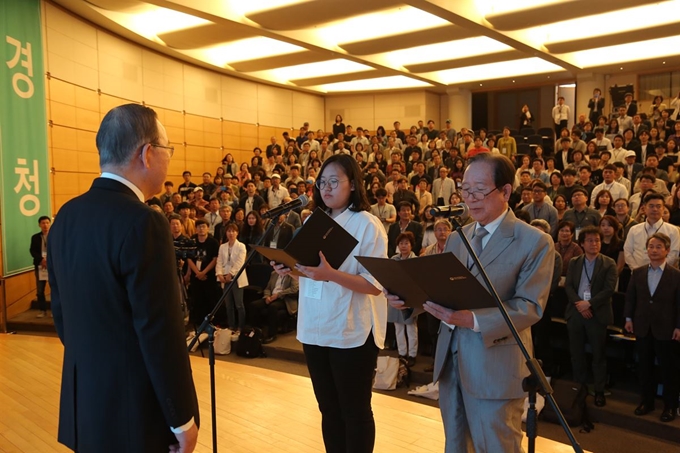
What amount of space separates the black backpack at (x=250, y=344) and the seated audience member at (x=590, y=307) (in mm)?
3038

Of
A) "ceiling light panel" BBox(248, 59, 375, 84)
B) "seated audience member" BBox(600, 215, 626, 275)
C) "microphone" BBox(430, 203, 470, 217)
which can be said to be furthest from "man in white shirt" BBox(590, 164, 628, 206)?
"ceiling light panel" BBox(248, 59, 375, 84)

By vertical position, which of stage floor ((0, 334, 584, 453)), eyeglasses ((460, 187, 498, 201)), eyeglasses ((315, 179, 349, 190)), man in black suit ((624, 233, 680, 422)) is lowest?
stage floor ((0, 334, 584, 453))

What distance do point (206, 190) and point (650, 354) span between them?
7762mm

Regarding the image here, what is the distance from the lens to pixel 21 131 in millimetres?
7000

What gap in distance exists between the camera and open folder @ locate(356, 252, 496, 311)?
144 cm

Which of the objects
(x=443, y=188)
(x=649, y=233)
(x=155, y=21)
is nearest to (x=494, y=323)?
(x=649, y=233)

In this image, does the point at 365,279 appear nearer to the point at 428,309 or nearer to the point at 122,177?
the point at 428,309

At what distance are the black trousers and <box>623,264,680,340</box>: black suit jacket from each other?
2.90 m

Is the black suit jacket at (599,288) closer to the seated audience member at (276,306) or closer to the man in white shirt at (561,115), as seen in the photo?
the seated audience member at (276,306)

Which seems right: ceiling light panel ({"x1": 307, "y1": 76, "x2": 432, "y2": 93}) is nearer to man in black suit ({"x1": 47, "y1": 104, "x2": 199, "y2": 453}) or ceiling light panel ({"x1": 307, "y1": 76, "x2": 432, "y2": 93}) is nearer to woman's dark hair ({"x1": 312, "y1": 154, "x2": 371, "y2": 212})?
woman's dark hair ({"x1": 312, "y1": 154, "x2": 371, "y2": 212})

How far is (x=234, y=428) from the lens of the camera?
124 inches

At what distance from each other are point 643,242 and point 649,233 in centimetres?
10

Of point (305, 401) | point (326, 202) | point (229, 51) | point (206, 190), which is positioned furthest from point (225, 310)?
point (229, 51)

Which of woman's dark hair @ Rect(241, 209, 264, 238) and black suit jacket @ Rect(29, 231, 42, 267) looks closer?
black suit jacket @ Rect(29, 231, 42, 267)
